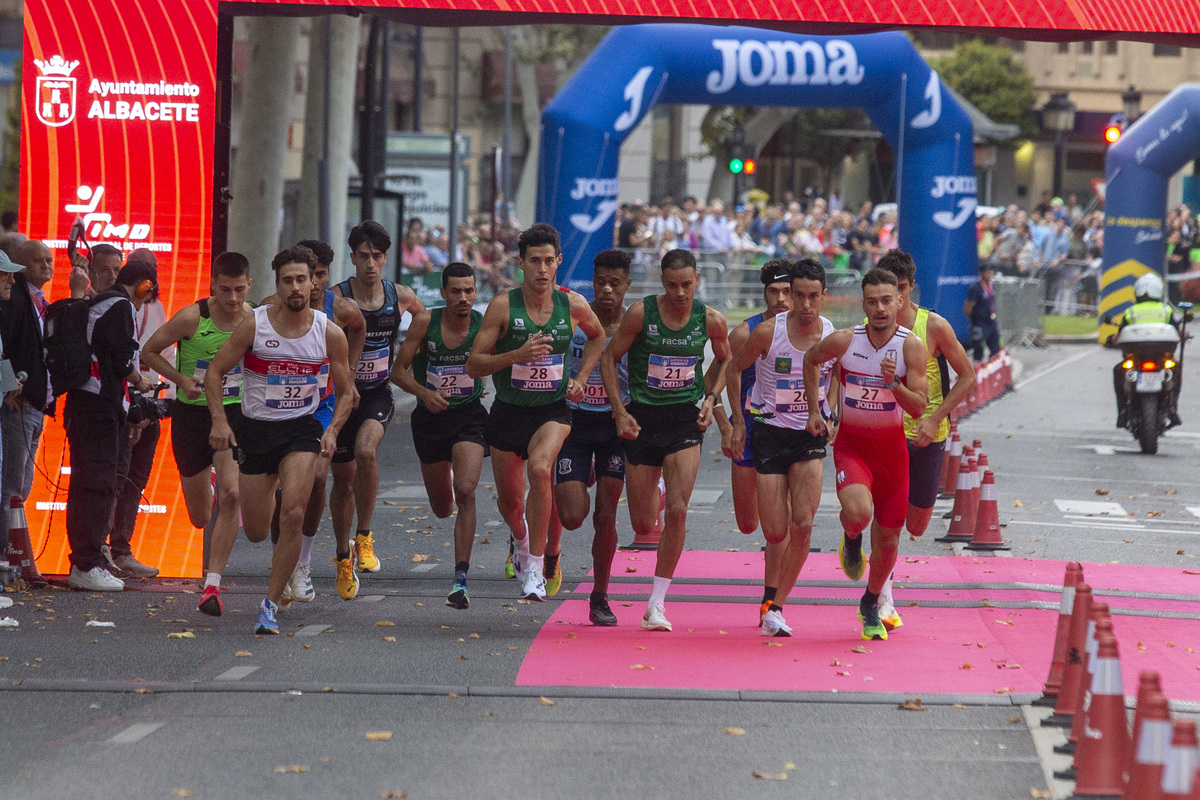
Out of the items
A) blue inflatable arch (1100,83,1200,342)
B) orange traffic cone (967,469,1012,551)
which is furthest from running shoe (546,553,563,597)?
blue inflatable arch (1100,83,1200,342)

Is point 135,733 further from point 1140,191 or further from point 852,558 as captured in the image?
point 1140,191

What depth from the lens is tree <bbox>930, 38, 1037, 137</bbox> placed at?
201 ft

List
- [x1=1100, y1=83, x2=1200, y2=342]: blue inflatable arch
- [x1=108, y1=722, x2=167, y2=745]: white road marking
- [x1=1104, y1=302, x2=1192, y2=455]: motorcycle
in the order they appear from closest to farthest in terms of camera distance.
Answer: [x1=108, y1=722, x2=167, y2=745]: white road marking → [x1=1104, y1=302, x2=1192, y2=455]: motorcycle → [x1=1100, y1=83, x2=1200, y2=342]: blue inflatable arch

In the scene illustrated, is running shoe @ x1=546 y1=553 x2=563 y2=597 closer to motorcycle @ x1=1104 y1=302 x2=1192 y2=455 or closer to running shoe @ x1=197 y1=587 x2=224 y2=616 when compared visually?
running shoe @ x1=197 y1=587 x2=224 y2=616

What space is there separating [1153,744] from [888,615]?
13.9 ft

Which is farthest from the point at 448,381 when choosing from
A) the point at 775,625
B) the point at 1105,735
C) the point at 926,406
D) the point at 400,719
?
the point at 1105,735

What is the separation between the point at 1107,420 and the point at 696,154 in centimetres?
3300

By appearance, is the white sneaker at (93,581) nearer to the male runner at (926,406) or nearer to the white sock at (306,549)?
the white sock at (306,549)

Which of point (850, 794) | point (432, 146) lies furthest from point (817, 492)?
point (432, 146)

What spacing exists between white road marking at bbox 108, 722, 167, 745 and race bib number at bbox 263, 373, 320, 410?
220 cm

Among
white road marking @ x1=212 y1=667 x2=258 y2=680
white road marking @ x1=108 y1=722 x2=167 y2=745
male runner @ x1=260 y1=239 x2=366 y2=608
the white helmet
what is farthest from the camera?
the white helmet

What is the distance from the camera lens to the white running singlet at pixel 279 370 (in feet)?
27.7

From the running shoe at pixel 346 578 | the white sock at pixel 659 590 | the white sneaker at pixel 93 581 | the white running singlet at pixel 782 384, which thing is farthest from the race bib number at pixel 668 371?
the white sneaker at pixel 93 581

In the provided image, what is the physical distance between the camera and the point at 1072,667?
262 inches
